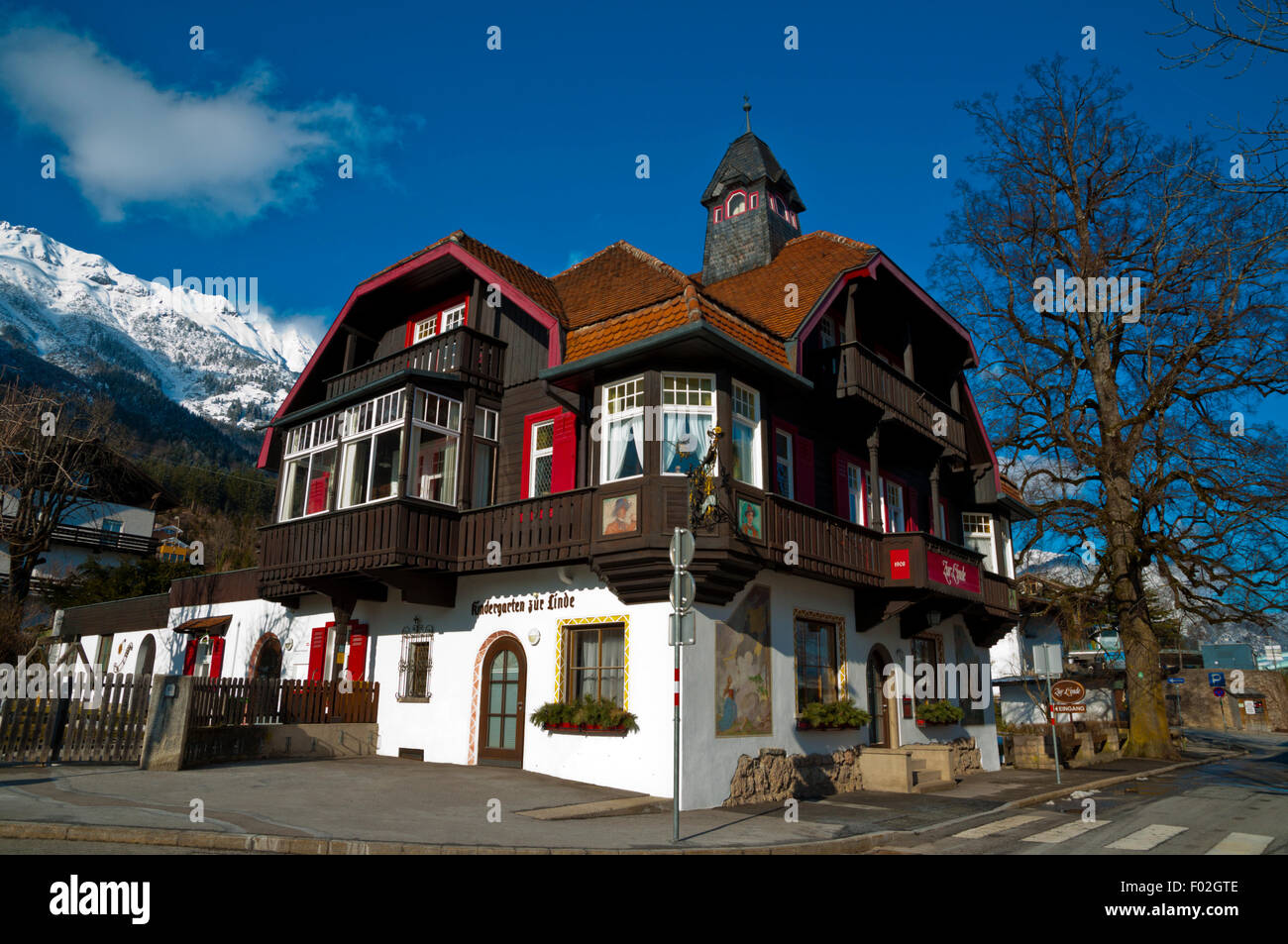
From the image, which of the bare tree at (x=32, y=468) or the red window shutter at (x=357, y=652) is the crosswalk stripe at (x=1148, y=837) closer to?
the red window shutter at (x=357, y=652)

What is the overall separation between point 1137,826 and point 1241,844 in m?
1.84

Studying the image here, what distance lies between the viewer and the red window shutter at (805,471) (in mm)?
18828

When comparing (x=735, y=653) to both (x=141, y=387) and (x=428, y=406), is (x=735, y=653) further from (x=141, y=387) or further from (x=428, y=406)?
(x=141, y=387)

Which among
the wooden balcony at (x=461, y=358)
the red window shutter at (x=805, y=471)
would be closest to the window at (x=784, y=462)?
the red window shutter at (x=805, y=471)

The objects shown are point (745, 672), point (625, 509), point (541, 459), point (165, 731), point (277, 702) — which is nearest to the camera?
point (625, 509)

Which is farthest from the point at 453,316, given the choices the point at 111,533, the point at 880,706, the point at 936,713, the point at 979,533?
the point at 111,533

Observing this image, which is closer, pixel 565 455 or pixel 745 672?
pixel 745 672

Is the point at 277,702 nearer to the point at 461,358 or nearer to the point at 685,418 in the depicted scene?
the point at 461,358

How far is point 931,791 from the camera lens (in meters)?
17.8

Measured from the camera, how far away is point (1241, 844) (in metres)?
10.4

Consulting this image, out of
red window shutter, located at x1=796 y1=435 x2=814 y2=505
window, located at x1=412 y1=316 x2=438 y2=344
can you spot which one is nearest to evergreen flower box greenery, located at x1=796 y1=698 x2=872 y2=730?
red window shutter, located at x1=796 y1=435 x2=814 y2=505

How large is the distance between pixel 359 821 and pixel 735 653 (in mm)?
7359

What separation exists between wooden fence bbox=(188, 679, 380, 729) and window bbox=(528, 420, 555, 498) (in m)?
6.34
